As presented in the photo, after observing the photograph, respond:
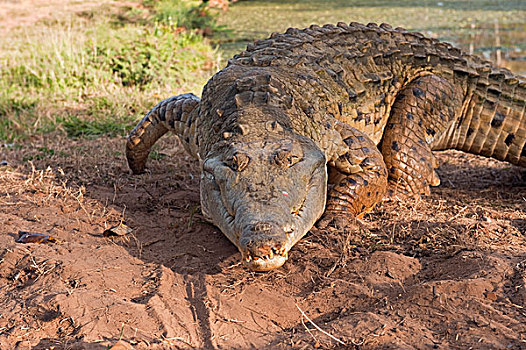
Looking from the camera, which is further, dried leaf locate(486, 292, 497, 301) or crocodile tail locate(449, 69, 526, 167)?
crocodile tail locate(449, 69, 526, 167)

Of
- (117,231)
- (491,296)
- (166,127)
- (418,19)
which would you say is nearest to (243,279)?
(117,231)

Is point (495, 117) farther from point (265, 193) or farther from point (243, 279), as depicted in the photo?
point (243, 279)

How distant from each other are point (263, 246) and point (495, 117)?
3.60m

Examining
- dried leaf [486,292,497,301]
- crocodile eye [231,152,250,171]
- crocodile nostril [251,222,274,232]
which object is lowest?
dried leaf [486,292,497,301]

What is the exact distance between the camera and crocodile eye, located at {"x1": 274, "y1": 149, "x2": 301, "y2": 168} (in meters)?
3.27

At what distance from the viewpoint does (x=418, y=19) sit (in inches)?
575

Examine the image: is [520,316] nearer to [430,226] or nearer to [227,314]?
[430,226]

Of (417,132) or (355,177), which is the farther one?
(417,132)

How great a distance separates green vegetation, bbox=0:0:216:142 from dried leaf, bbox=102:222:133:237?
301 cm

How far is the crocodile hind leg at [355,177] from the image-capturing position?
163 inches

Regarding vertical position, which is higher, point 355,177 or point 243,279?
point 355,177

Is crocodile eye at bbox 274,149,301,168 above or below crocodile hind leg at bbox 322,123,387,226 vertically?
above

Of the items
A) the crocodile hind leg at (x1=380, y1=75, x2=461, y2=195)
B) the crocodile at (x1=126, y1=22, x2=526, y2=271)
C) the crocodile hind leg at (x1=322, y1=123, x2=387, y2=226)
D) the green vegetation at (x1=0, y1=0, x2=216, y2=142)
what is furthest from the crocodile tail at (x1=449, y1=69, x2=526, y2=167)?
the green vegetation at (x1=0, y1=0, x2=216, y2=142)

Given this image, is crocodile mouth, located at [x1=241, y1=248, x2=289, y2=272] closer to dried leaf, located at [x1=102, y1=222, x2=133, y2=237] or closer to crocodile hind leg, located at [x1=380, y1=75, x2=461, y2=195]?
dried leaf, located at [x1=102, y1=222, x2=133, y2=237]
